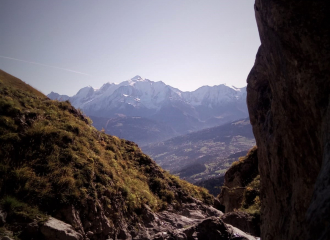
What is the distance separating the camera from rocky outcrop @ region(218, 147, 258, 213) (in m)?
22.3

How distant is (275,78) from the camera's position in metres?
6.86

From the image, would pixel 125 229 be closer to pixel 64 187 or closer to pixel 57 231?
pixel 64 187

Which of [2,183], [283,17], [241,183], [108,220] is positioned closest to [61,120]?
[2,183]

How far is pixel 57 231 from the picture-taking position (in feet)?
27.6

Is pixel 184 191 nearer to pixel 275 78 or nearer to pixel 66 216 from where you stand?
pixel 66 216

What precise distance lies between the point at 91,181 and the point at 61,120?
5824 mm

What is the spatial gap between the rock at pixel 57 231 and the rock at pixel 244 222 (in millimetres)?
8881

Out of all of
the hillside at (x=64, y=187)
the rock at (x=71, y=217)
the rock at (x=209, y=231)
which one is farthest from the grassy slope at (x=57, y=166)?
the rock at (x=209, y=231)

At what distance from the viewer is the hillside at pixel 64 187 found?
28.6 feet

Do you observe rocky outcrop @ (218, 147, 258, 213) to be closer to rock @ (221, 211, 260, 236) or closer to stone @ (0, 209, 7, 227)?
rock @ (221, 211, 260, 236)

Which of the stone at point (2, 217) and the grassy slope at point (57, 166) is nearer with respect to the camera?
the stone at point (2, 217)

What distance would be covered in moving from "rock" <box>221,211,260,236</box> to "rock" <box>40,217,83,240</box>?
888 cm

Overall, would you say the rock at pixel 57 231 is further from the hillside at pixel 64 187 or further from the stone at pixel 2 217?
the stone at pixel 2 217

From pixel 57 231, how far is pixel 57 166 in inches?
143
